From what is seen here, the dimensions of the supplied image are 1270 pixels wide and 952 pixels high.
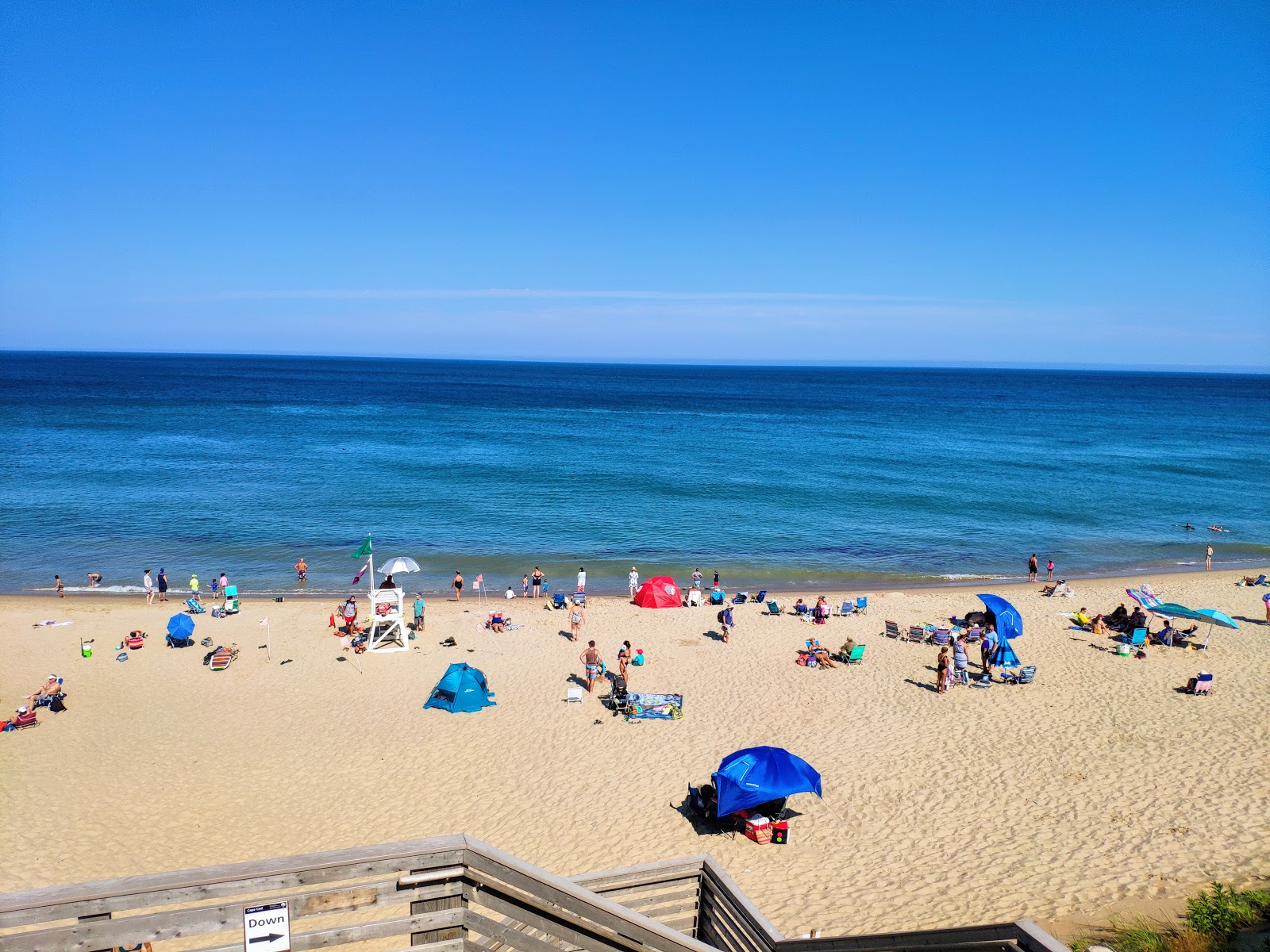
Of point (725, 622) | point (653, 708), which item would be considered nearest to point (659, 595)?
point (725, 622)

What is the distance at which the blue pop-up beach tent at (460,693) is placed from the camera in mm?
16031

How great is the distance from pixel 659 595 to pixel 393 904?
67.1 ft

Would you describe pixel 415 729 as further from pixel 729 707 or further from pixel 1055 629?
pixel 1055 629

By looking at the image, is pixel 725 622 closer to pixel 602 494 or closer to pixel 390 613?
pixel 390 613

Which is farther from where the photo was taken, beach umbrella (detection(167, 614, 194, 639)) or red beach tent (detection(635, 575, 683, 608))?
red beach tent (detection(635, 575, 683, 608))

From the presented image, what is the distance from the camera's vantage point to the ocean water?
31.0 metres

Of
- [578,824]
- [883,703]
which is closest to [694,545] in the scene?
[883,703]

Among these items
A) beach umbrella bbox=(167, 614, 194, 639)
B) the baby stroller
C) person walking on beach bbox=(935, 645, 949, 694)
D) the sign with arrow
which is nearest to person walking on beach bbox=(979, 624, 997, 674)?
person walking on beach bbox=(935, 645, 949, 694)

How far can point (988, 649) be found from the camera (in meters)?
18.5

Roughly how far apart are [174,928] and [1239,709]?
20.4 metres

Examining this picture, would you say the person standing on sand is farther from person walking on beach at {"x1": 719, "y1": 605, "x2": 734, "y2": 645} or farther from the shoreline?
the shoreline

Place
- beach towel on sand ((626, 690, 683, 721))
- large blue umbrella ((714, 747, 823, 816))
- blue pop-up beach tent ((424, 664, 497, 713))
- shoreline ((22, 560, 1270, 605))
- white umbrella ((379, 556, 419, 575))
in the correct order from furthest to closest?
shoreline ((22, 560, 1270, 605))
white umbrella ((379, 556, 419, 575))
blue pop-up beach tent ((424, 664, 497, 713))
beach towel on sand ((626, 690, 683, 721))
large blue umbrella ((714, 747, 823, 816))

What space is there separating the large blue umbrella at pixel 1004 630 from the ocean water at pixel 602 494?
9.57m

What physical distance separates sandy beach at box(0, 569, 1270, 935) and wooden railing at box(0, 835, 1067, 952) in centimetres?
664
